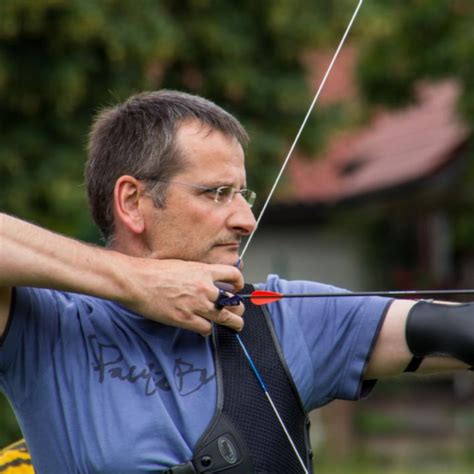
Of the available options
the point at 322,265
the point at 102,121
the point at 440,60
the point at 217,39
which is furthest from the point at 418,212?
the point at 102,121

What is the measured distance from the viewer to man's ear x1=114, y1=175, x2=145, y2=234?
2.52 m

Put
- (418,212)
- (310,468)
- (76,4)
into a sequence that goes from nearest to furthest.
A: (310,468), (76,4), (418,212)

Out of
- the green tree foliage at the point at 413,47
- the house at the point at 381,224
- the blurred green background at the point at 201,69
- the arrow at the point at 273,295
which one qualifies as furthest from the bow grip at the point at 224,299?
the house at the point at 381,224

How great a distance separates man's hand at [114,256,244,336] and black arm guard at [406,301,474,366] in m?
0.37

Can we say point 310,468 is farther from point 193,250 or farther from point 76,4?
point 76,4

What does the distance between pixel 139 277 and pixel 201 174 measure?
10.0 inches

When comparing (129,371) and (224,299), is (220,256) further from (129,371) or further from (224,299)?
(129,371)

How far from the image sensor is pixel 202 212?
247 cm

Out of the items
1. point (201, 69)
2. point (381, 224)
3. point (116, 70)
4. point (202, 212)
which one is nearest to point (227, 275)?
point (202, 212)

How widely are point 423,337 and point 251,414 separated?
38cm

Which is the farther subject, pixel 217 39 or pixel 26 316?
pixel 217 39

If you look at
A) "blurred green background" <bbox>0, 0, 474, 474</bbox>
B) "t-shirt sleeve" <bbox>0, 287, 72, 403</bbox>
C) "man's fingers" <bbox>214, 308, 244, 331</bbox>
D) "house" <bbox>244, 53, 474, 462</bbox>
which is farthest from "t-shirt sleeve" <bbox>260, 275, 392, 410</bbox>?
"house" <bbox>244, 53, 474, 462</bbox>

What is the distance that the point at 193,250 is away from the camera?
8.11ft

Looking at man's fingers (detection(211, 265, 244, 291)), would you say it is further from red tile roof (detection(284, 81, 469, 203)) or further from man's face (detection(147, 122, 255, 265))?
red tile roof (detection(284, 81, 469, 203))
